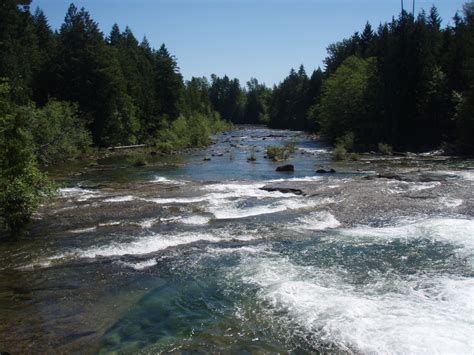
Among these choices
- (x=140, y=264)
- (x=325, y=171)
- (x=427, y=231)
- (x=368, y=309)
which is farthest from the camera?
(x=325, y=171)

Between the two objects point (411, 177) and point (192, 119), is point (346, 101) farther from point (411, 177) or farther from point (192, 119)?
point (411, 177)

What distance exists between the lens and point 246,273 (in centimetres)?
1206

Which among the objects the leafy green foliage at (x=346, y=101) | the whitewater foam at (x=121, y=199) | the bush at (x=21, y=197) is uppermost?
the leafy green foliage at (x=346, y=101)

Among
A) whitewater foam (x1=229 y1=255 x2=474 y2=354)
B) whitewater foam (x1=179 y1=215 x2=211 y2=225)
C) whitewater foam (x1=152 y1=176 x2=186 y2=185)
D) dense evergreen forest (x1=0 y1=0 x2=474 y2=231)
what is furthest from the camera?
dense evergreen forest (x1=0 y1=0 x2=474 y2=231)

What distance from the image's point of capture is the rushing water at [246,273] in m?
8.52

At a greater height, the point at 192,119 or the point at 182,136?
the point at 192,119

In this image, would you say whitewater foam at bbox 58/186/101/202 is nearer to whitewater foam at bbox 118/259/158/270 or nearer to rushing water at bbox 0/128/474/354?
rushing water at bbox 0/128/474/354

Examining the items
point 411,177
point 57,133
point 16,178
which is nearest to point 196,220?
point 16,178

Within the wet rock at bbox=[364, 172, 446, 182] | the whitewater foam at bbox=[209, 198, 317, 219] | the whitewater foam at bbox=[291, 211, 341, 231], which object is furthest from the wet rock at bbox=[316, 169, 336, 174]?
the whitewater foam at bbox=[291, 211, 341, 231]

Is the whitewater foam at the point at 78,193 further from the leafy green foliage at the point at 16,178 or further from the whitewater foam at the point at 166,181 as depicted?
the leafy green foliage at the point at 16,178

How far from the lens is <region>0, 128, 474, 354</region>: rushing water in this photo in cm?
852

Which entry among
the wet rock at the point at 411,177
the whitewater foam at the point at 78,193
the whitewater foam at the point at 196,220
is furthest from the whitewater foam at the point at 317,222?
the whitewater foam at the point at 78,193

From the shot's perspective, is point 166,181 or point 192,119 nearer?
point 166,181

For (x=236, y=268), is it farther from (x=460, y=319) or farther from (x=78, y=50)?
(x=78, y=50)
